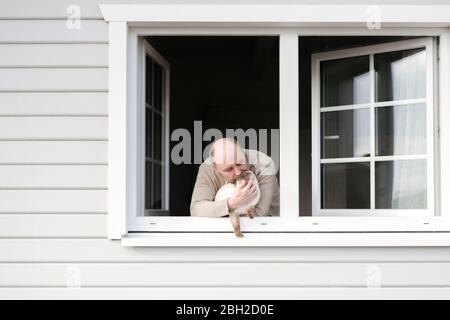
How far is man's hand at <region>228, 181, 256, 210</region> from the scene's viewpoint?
3596 millimetres

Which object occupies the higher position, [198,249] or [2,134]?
[2,134]

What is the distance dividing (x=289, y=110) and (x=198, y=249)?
3.07 ft

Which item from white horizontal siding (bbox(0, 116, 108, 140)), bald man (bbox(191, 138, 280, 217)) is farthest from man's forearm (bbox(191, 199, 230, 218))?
white horizontal siding (bbox(0, 116, 108, 140))

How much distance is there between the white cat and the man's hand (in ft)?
0.08

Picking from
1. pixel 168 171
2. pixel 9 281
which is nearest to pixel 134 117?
pixel 168 171

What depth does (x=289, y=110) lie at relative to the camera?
3.61m

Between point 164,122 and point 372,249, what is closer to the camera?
point 372,249

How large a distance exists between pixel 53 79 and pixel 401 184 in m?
2.13

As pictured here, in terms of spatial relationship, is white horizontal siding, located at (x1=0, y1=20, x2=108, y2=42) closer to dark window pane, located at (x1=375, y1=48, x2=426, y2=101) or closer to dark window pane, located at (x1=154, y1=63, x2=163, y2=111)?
dark window pane, located at (x1=154, y1=63, x2=163, y2=111)

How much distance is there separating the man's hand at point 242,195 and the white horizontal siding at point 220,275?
34cm

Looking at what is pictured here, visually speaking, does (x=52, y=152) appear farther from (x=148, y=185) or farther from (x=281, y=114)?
(x=281, y=114)

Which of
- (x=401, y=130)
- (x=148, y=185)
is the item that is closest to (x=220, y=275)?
(x=148, y=185)

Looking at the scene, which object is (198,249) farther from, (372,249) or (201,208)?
(372,249)

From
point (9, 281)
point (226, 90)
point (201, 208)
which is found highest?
point (226, 90)
